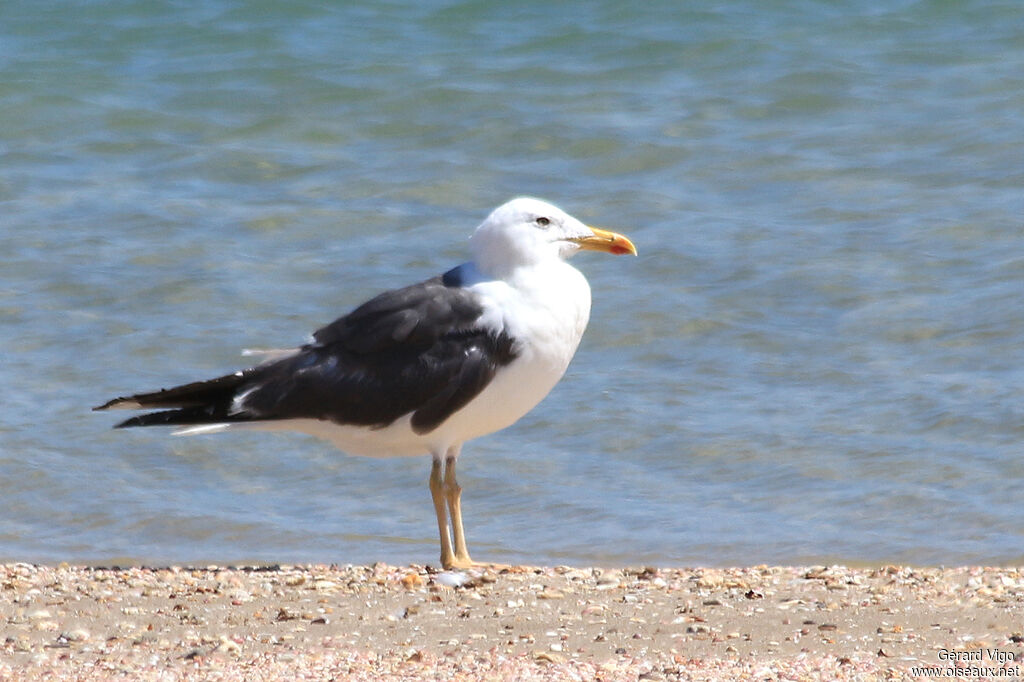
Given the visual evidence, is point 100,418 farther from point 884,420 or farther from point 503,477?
point 884,420

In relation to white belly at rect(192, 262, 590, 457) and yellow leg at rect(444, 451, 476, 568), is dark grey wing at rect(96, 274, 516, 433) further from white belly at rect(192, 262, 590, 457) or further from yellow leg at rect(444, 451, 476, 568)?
yellow leg at rect(444, 451, 476, 568)

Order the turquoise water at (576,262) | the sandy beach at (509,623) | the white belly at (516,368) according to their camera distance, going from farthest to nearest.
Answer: the turquoise water at (576,262) < the white belly at (516,368) < the sandy beach at (509,623)

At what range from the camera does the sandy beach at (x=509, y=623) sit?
4.61 m

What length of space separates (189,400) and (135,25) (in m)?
9.13

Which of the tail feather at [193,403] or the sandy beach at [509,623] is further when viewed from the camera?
→ the tail feather at [193,403]

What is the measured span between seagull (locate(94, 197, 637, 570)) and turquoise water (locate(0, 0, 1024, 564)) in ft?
2.80

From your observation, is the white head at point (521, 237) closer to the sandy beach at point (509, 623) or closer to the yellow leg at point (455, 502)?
the yellow leg at point (455, 502)

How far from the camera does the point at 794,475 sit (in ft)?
23.7

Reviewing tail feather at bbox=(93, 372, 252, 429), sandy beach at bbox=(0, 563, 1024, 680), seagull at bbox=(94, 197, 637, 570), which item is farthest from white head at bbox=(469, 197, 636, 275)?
sandy beach at bbox=(0, 563, 1024, 680)

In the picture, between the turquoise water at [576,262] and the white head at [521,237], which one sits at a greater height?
the white head at [521,237]

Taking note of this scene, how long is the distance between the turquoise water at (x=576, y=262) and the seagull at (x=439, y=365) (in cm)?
85

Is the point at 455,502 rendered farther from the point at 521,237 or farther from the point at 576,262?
the point at 576,262

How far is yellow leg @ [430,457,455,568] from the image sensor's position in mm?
6016

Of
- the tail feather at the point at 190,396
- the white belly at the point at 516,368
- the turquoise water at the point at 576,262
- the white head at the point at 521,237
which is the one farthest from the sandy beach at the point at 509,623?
the white head at the point at 521,237
